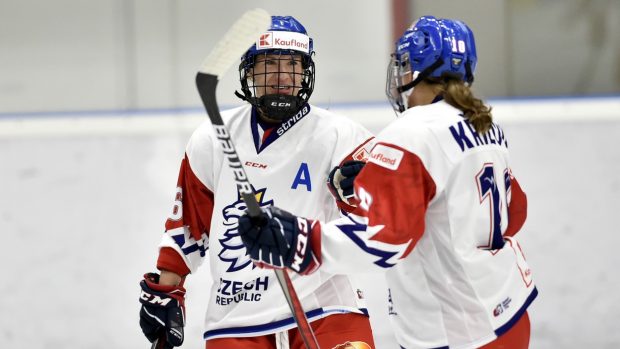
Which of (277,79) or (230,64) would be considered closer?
(230,64)

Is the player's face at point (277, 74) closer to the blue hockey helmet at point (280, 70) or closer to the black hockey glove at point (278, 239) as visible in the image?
→ the blue hockey helmet at point (280, 70)

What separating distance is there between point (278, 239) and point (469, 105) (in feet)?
1.40

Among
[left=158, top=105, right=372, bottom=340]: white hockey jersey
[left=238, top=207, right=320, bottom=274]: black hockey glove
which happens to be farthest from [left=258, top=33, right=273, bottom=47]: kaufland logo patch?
[left=238, top=207, right=320, bottom=274]: black hockey glove

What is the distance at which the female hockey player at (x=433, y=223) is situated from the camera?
163cm

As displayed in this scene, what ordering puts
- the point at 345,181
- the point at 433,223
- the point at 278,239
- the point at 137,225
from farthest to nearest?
the point at 137,225 < the point at 345,181 < the point at 433,223 < the point at 278,239

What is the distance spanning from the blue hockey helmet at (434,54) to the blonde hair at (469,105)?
0.04 m

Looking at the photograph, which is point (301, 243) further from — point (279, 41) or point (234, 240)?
point (279, 41)

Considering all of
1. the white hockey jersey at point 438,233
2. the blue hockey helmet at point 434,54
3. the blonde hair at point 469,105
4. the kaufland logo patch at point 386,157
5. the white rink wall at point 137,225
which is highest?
the blue hockey helmet at point 434,54

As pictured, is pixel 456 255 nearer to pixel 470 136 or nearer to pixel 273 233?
pixel 470 136

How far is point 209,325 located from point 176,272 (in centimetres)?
17

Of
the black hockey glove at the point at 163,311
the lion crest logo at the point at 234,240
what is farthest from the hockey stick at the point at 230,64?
the black hockey glove at the point at 163,311

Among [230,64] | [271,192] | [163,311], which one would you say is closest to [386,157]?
[230,64]

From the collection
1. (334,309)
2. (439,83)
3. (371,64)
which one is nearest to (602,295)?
(371,64)

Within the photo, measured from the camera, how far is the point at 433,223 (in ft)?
5.66
